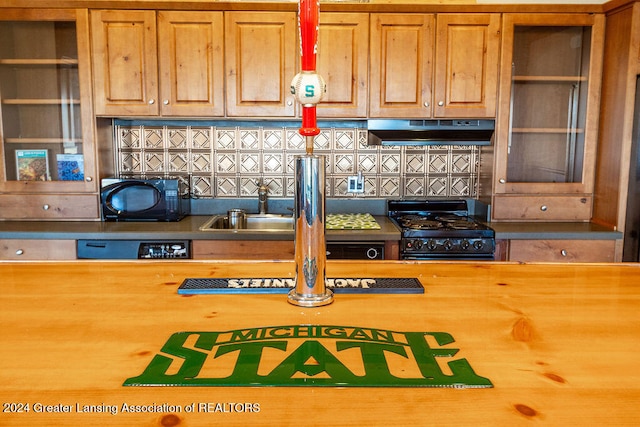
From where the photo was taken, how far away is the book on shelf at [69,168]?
3.17 metres

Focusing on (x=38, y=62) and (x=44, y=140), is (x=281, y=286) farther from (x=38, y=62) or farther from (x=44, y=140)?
(x=38, y=62)

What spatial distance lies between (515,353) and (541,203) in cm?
249

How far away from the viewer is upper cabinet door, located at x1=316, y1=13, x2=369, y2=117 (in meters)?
3.08

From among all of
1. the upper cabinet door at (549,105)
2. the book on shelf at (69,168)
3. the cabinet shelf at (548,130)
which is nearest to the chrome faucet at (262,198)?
the book on shelf at (69,168)

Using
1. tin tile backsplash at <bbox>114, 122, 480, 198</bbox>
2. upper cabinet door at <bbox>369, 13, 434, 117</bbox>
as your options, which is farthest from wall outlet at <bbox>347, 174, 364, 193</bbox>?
upper cabinet door at <bbox>369, 13, 434, 117</bbox>

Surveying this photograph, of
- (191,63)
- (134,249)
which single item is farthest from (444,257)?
(191,63)

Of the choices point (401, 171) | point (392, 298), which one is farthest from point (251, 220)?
point (392, 298)

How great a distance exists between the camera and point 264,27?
3068 mm

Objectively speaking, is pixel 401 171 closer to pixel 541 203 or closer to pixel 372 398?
pixel 541 203

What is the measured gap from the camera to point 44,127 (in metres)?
3.17

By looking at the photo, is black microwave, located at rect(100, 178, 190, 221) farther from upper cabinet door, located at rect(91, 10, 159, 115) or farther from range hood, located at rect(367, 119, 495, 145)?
range hood, located at rect(367, 119, 495, 145)

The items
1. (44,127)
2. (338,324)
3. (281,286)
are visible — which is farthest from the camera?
(44,127)

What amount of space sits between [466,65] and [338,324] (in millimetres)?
2428

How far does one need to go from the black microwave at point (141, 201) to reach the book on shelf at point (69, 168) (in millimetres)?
172
